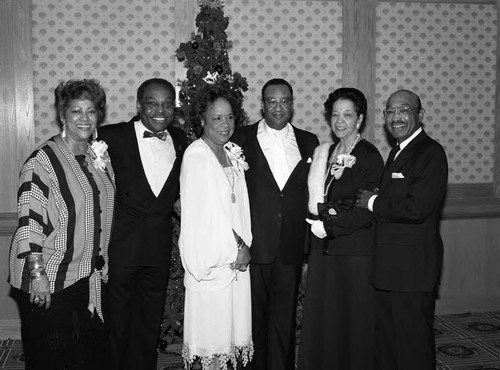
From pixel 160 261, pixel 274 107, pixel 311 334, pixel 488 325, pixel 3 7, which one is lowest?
pixel 488 325

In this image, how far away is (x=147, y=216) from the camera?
Answer: 3.91 metres

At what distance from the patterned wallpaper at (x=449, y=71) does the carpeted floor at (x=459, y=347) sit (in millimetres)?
1448

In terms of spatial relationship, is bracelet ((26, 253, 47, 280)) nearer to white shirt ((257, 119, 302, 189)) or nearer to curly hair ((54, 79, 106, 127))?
curly hair ((54, 79, 106, 127))

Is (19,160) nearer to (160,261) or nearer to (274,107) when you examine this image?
(160,261)

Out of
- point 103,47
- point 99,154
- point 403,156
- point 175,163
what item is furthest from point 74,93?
point 103,47

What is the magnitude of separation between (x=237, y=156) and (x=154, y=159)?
1.78 feet

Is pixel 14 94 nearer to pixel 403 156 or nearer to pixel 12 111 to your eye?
pixel 12 111

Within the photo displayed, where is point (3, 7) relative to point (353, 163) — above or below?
above

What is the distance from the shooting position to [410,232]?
363 centimetres

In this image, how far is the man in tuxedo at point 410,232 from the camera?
3.58 m

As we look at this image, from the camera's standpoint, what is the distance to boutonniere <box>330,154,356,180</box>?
3816mm

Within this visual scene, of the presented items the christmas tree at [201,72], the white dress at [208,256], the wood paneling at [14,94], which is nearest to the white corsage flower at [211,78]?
the christmas tree at [201,72]

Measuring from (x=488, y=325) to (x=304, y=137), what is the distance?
2.94 m

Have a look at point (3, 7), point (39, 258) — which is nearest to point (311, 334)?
point (39, 258)
